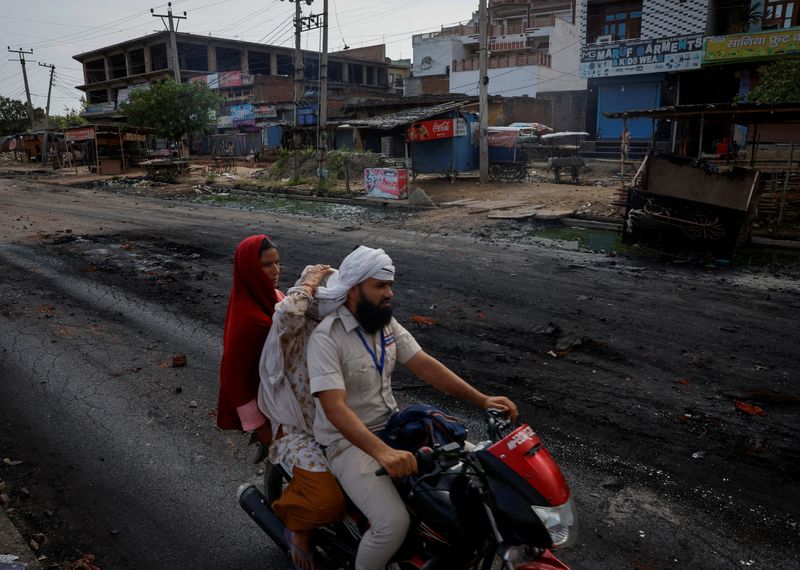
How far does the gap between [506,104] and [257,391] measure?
127 feet

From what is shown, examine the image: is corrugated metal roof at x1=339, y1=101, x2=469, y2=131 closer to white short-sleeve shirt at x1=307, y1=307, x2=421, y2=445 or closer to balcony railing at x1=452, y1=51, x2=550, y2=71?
balcony railing at x1=452, y1=51, x2=550, y2=71

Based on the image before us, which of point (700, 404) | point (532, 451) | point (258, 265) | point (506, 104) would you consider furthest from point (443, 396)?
point (506, 104)

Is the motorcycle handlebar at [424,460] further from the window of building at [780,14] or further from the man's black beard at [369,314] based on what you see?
the window of building at [780,14]

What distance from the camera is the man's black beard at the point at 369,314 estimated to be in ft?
8.86

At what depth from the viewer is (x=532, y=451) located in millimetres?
2248

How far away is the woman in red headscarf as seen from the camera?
3.04 m

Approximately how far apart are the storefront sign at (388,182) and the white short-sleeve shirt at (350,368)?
62.7ft

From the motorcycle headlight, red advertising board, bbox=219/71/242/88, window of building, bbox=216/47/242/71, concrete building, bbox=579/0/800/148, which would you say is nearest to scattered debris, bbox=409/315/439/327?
the motorcycle headlight

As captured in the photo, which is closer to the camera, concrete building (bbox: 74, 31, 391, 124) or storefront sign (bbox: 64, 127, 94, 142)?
storefront sign (bbox: 64, 127, 94, 142)

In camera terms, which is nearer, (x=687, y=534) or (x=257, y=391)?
(x=257, y=391)

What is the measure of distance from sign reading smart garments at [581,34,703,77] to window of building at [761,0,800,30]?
106 inches

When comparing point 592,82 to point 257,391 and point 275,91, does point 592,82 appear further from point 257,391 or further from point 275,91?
point 257,391

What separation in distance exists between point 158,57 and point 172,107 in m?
30.2

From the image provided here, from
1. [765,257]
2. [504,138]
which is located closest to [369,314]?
[765,257]
